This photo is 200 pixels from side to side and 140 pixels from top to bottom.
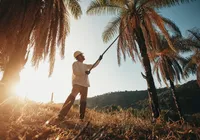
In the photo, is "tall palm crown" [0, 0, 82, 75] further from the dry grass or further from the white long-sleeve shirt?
the dry grass

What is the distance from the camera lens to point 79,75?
598 cm

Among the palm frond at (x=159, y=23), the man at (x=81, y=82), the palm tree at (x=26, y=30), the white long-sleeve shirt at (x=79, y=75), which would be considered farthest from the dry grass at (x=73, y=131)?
the palm frond at (x=159, y=23)

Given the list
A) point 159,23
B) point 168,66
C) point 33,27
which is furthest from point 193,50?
point 33,27

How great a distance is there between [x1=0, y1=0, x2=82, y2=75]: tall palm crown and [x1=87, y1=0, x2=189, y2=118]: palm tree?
3178 millimetres

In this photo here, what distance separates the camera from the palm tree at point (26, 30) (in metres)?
7.18

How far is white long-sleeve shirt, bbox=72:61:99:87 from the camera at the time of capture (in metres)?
Result: 5.91

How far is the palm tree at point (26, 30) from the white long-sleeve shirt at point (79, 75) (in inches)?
98.3

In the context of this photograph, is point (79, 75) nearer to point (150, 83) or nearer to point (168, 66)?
point (150, 83)

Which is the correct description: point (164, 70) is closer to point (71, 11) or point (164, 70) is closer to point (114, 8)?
point (114, 8)

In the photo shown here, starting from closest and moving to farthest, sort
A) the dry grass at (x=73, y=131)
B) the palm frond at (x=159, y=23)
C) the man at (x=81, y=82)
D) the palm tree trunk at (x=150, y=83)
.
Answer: the dry grass at (x=73, y=131) < the man at (x=81, y=82) < the palm tree trunk at (x=150, y=83) < the palm frond at (x=159, y=23)

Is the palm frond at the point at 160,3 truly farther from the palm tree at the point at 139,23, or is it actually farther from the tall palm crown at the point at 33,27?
the tall palm crown at the point at 33,27

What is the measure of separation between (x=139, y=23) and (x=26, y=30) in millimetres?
5709

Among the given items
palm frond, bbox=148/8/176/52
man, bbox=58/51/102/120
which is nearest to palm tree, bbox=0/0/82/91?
man, bbox=58/51/102/120

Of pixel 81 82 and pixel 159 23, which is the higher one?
pixel 159 23
